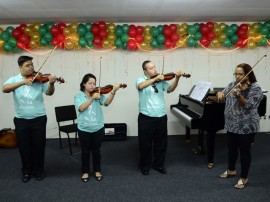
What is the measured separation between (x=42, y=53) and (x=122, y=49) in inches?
61.3

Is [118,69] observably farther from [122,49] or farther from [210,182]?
[210,182]

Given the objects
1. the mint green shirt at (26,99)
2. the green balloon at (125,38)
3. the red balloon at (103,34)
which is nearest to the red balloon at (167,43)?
the green balloon at (125,38)

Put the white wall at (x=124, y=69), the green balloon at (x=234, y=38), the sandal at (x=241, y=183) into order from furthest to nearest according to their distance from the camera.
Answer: the white wall at (x=124, y=69), the green balloon at (x=234, y=38), the sandal at (x=241, y=183)

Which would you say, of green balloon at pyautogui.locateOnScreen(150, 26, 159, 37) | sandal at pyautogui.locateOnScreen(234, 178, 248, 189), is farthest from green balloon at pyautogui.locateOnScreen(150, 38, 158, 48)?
sandal at pyautogui.locateOnScreen(234, 178, 248, 189)

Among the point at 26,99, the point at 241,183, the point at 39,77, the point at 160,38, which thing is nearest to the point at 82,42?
the point at 160,38

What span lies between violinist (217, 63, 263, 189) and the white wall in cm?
240

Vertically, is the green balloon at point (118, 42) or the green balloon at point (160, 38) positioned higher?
the green balloon at point (160, 38)

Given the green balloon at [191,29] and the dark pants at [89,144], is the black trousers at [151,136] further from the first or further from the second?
the green balloon at [191,29]

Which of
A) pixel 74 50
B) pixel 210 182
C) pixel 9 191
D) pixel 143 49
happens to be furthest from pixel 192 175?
pixel 74 50

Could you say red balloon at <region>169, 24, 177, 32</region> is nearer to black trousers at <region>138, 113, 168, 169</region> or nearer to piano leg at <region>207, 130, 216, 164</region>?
black trousers at <region>138, 113, 168, 169</region>

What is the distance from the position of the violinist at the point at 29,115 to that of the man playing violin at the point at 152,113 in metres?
1.12

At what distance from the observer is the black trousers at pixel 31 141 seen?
3.13 m

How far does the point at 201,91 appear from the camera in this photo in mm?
3701

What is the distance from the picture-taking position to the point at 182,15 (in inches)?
179
